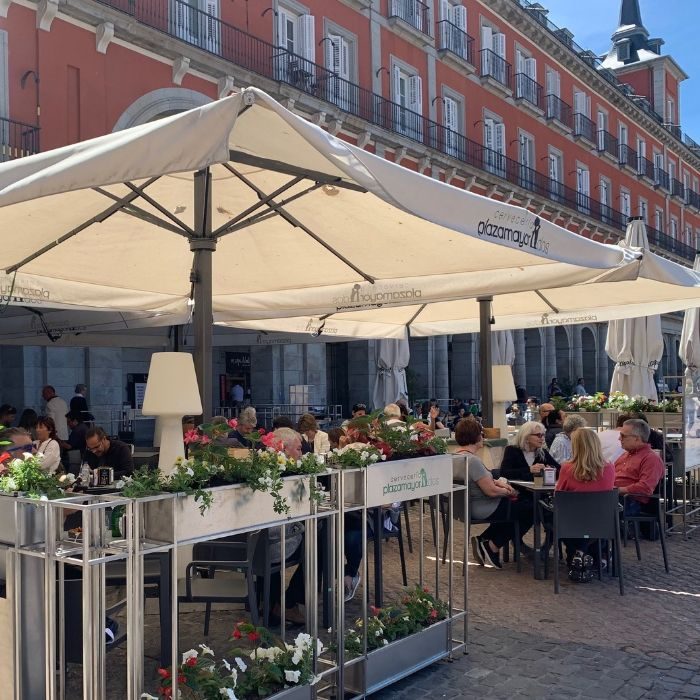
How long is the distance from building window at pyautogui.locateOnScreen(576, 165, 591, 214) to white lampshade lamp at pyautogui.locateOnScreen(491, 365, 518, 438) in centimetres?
2909

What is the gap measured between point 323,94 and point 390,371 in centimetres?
931

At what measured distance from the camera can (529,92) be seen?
1319 inches

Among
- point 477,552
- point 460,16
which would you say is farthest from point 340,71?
point 477,552

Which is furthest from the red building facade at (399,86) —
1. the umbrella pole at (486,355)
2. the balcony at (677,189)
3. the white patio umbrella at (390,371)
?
the umbrella pole at (486,355)

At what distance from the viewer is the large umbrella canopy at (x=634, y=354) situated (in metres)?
13.7

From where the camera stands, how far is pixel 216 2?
18594mm

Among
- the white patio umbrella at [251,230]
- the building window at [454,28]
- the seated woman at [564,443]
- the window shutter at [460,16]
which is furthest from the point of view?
the window shutter at [460,16]

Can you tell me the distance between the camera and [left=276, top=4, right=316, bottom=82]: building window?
2020 cm

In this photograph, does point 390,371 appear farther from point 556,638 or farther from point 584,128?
point 584,128

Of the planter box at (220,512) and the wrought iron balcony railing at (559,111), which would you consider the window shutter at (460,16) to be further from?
the planter box at (220,512)

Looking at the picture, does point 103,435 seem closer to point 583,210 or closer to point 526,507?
point 526,507

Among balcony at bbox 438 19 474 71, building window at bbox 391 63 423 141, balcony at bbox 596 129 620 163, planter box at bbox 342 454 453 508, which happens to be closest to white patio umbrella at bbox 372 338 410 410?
planter box at bbox 342 454 453 508

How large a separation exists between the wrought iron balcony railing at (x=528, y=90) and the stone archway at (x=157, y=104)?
17.9 metres

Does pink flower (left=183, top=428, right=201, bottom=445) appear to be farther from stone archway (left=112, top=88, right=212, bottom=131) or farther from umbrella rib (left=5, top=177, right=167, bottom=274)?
stone archway (left=112, top=88, right=212, bottom=131)
